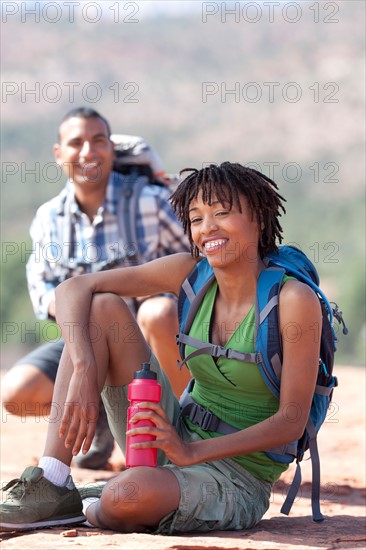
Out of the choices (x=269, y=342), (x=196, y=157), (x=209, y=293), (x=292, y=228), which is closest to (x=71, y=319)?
(x=209, y=293)

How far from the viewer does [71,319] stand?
3.75 metres

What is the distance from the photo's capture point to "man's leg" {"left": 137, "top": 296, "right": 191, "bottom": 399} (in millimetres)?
5109

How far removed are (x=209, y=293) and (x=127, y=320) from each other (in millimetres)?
317

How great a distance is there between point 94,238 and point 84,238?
6cm

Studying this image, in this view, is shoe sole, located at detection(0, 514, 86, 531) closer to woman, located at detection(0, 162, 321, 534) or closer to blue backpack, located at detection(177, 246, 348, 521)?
woman, located at detection(0, 162, 321, 534)

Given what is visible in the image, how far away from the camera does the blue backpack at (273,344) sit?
11.5ft

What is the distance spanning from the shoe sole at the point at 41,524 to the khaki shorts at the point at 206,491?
0.30 m

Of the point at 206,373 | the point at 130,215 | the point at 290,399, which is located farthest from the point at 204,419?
the point at 130,215

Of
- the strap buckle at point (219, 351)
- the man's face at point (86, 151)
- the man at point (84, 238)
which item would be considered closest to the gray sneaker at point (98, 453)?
the man at point (84, 238)

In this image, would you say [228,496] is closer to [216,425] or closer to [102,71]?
[216,425]

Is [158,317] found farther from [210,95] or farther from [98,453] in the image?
[210,95]

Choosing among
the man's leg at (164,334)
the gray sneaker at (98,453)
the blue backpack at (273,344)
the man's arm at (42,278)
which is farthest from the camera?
the gray sneaker at (98,453)

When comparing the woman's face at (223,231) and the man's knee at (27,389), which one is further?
the man's knee at (27,389)

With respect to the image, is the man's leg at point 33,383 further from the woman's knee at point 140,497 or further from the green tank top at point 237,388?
the woman's knee at point 140,497
